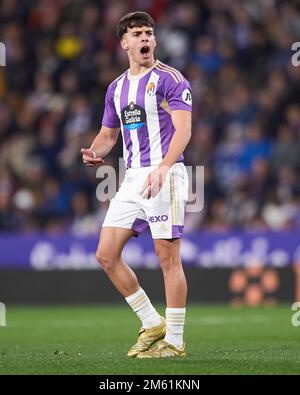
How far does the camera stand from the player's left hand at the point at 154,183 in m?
7.44

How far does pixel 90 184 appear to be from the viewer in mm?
16922

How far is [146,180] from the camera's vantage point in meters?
7.60

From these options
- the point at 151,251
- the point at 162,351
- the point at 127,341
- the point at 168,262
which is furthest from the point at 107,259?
the point at 151,251

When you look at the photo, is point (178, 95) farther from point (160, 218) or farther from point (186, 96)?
point (160, 218)

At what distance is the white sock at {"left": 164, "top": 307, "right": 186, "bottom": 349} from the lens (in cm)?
771

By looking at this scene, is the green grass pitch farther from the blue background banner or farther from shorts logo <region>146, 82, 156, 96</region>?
shorts logo <region>146, 82, 156, 96</region>

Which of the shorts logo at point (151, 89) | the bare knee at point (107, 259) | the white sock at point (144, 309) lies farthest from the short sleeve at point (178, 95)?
the white sock at point (144, 309)

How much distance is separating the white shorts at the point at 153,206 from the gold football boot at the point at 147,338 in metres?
0.72

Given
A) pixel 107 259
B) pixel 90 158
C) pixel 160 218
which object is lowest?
pixel 107 259

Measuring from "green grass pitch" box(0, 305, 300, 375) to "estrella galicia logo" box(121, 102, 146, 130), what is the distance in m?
1.72

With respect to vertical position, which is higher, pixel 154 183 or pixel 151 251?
pixel 151 251

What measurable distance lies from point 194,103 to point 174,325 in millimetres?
10121

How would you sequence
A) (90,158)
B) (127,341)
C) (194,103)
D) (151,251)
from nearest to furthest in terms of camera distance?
(90,158) → (127,341) → (151,251) → (194,103)
